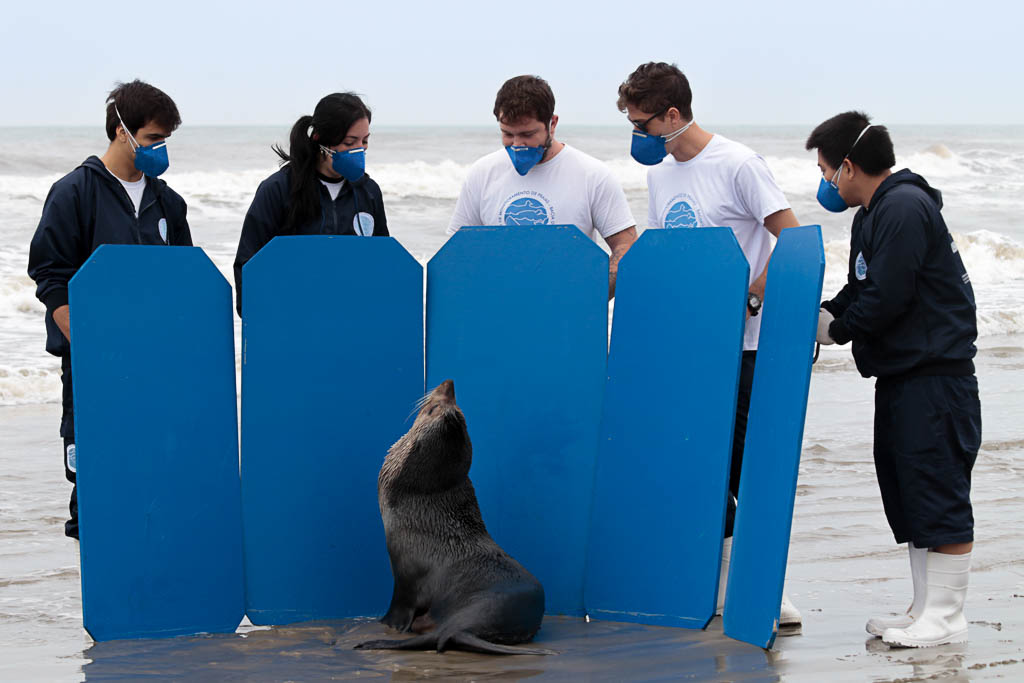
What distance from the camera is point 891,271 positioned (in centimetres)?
388

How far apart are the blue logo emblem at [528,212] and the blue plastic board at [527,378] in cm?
42

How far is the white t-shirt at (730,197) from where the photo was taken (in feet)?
14.5

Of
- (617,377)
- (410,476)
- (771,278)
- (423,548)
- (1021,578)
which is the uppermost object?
(771,278)

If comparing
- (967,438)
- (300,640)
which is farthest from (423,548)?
(967,438)

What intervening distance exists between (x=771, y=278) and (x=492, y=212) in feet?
4.41

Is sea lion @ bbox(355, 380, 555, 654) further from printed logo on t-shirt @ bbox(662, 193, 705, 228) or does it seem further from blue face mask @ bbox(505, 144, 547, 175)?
printed logo on t-shirt @ bbox(662, 193, 705, 228)

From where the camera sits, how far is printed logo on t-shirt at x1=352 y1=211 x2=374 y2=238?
4621 millimetres

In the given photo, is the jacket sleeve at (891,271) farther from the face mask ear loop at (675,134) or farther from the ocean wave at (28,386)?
the ocean wave at (28,386)

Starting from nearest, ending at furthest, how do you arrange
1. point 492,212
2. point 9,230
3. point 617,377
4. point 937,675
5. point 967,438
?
point 937,675, point 967,438, point 617,377, point 492,212, point 9,230

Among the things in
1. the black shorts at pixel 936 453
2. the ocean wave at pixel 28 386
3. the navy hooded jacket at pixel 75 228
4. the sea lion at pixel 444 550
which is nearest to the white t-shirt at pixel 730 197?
the black shorts at pixel 936 453

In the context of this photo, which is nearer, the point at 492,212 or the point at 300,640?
the point at 300,640

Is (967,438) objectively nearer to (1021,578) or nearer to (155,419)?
(1021,578)

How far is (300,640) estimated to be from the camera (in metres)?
4.01

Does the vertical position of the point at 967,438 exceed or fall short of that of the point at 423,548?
it exceeds it
